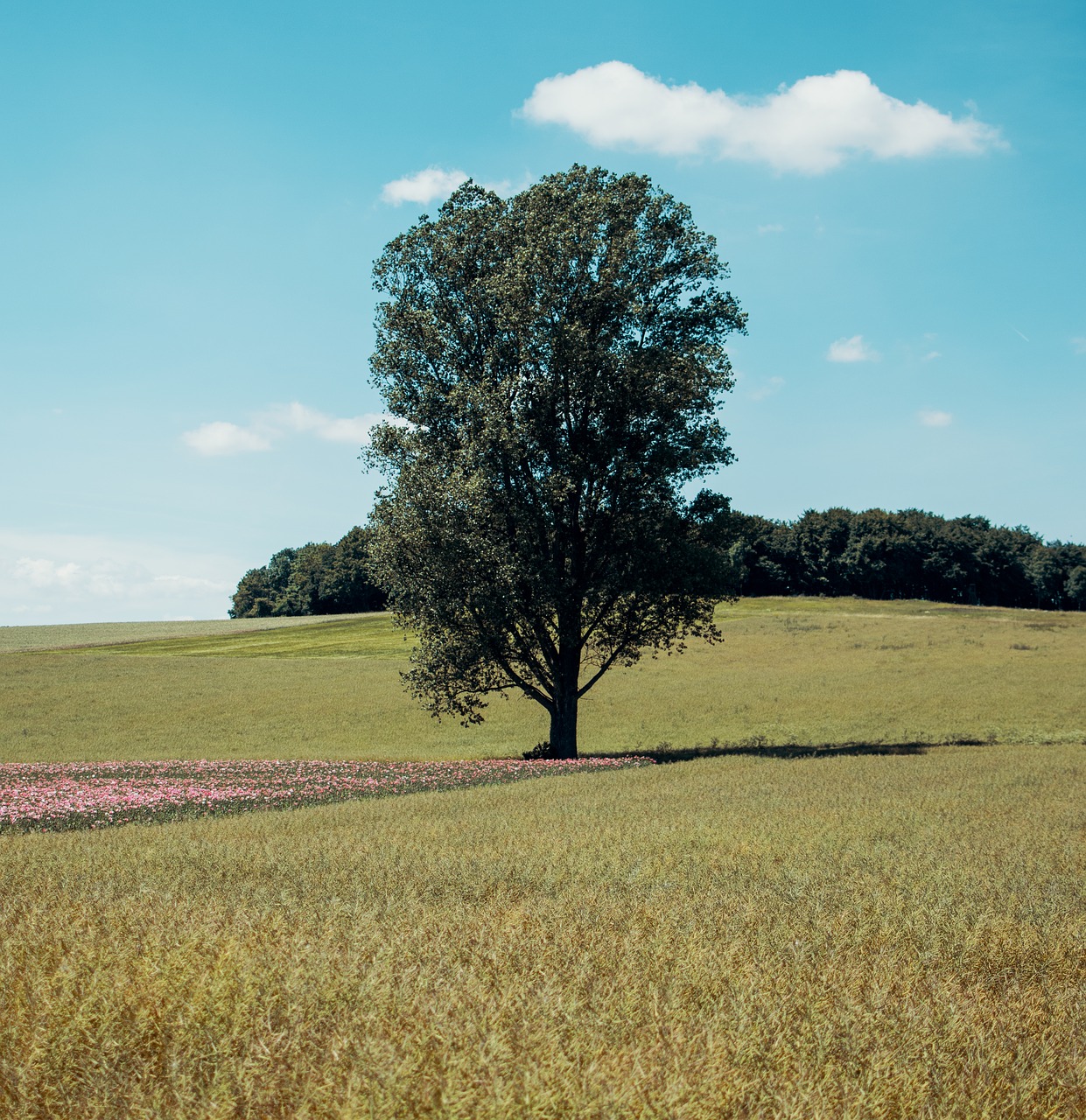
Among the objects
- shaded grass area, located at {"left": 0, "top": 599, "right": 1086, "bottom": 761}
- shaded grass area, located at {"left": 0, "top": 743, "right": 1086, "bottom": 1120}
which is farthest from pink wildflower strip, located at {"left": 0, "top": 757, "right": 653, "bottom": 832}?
shaded grass area, located at {"left": 0, "top": 599, "right": 1086, "bottom": 761}

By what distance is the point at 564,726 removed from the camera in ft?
102

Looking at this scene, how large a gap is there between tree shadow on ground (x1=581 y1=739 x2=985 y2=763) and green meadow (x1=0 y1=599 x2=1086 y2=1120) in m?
8.32

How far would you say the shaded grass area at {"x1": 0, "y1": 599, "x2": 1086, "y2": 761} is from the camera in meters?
37.3

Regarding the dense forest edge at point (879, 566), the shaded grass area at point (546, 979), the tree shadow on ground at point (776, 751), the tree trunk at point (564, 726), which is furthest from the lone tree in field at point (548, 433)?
the dense forest edge at point (879, 566)

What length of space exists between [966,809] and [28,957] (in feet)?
48.7

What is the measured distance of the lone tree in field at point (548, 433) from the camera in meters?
28.0

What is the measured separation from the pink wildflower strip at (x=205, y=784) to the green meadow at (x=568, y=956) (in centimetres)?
237

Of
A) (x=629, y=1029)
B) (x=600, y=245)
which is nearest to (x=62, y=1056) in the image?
(x=629, y=1029)

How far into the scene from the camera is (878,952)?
7129 millimetres

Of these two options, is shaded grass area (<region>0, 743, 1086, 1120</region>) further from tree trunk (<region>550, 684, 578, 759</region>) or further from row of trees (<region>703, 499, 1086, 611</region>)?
row of trees (<region>703, 499, 1086, 611</region>)

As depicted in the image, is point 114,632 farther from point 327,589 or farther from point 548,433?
point 548,433

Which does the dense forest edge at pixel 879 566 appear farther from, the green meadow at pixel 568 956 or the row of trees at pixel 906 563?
the green meadow at pixel 568 956

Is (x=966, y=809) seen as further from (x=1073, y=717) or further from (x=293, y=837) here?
(x=1073, y=717)

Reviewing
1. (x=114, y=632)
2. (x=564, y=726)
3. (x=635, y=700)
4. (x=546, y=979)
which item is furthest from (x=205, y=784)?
(x=114, y=632)
